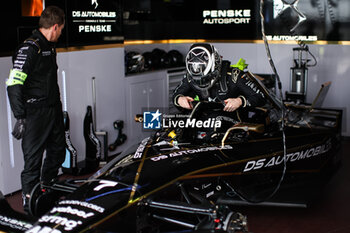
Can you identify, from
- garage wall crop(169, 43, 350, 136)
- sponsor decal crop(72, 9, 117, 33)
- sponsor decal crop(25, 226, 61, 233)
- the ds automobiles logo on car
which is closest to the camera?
sponsor decal crop(25, 226, 61, 233)

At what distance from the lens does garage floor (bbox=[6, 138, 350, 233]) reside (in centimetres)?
395

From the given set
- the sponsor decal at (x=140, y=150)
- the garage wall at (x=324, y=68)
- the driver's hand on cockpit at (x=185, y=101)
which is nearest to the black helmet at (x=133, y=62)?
the garage wall at (x=324, y=68)

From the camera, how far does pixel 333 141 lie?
15.4 ft

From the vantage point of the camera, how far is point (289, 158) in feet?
13.3

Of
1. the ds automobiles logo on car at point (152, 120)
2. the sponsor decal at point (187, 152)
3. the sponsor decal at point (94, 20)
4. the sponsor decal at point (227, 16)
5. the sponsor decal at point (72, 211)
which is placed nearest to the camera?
the sponsor decal at point (72, 211)

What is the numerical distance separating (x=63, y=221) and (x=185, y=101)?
1.94m

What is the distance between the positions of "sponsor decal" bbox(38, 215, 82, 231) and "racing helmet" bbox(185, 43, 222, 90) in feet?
6.07

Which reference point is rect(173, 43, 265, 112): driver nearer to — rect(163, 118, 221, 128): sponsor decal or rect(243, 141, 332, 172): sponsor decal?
rect(163, 118, 221, 128): sponsor decal

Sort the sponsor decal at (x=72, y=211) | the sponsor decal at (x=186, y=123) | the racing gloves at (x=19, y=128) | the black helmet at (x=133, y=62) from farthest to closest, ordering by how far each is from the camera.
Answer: the black helmet at (x=133, y=62), the racing gloves at (x=19, y=128), the sponsor decal at (x=186, y=123), the sponsor decal at (x=72, y=211)

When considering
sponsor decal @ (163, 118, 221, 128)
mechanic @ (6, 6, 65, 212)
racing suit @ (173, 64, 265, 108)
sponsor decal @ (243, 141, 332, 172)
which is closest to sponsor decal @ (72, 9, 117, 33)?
mechanic @ (6, 6, 65, 212)

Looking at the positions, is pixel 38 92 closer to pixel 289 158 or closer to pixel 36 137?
pixel 36 137

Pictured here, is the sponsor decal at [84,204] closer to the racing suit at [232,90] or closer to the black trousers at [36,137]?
the black trousers at [36,137]

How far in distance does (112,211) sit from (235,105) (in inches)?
65.7

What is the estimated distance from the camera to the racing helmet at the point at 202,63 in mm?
3967
